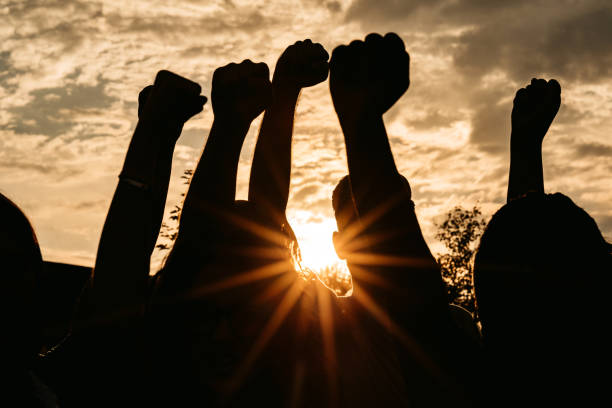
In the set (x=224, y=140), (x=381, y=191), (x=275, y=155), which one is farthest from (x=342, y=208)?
(x=381, y=191)

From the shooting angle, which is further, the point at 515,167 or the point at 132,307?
the point at 515,167

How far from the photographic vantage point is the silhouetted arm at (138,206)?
142 centimetres

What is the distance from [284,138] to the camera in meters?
2.21

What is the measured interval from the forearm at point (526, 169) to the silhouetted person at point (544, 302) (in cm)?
89

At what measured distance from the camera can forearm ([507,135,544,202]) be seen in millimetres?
2215

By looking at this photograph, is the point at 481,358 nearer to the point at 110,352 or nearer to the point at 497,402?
the point at 497,402

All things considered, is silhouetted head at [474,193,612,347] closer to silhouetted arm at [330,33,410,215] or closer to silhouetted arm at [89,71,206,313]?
silhouetted arm at [330,33,410,215]

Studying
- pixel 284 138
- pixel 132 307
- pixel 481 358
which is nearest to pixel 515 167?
pixel 284 138

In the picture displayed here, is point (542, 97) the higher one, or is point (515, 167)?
point (542, 97)

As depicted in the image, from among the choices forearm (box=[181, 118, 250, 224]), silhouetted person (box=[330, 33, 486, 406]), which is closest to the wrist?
forearm (box=[181, 118, 250, 224])

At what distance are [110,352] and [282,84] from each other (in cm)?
139

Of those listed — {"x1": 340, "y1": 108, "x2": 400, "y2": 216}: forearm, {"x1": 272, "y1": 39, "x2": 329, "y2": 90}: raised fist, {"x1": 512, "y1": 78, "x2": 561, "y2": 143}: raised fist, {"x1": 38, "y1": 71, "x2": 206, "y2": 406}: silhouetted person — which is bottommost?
{"x1": 38, "y1": 71, "x2": 206, "y2": 406}: silhouetted person

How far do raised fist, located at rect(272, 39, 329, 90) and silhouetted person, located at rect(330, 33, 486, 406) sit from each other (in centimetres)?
80

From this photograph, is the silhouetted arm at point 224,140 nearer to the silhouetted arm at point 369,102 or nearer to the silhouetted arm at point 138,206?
the silhouetted arm at point 138,206
